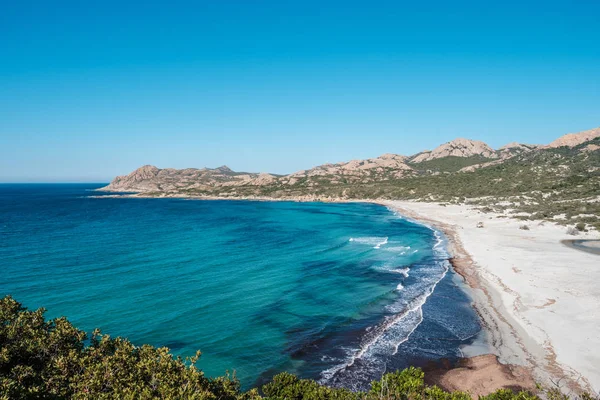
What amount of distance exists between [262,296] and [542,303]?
82.5 feet

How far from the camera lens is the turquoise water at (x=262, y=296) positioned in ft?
75.0

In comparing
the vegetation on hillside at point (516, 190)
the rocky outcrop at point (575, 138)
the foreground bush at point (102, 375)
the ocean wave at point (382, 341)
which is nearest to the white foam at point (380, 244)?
the ocean wave at point (382, 341)

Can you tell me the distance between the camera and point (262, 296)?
3412cm

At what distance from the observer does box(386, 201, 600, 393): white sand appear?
2050 cm

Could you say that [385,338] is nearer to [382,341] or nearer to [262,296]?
[382,341]

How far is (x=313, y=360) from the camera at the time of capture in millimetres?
21891

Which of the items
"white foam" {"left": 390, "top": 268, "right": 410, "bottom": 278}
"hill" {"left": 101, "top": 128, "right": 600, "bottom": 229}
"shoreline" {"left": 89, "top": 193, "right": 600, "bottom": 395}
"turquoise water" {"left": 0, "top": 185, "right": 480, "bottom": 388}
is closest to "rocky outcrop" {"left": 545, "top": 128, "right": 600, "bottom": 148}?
"hill" {"left": 101, "top": 128, "right": 600, "bottom": 229}

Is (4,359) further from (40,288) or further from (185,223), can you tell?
(185,223)

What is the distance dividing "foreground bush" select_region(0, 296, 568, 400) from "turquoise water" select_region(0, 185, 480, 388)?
6.62 metres

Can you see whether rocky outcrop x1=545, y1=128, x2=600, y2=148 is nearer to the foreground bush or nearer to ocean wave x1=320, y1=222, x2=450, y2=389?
ocean wave x1=320, y1=222, x2=450, y2=389

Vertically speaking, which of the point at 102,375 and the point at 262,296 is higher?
the point at 102,375

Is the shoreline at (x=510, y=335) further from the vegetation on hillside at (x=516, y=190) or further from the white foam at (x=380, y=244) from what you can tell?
the vegetation on hillside at (x=516, y=190)

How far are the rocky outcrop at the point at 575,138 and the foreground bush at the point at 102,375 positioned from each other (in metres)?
223

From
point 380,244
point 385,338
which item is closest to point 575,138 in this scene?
point 380,244
